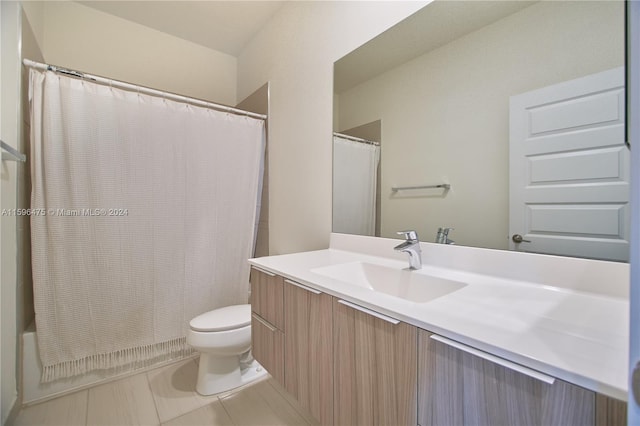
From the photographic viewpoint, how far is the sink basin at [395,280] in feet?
3.20

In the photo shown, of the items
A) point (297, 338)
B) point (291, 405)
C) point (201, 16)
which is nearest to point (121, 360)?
point (291, 405)

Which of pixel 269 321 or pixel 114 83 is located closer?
pixel 269 321

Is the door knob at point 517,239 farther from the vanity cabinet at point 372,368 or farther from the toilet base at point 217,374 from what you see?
the toilet base at point 217,374

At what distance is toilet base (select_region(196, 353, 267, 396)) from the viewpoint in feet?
5.07

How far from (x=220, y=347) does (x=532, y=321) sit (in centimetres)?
143

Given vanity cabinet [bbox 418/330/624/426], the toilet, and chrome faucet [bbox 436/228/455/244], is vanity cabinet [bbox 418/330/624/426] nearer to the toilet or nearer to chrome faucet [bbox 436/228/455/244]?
chrome faucet [bbox 436/228/455/244]

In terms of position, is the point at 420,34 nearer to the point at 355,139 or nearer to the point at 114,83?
the point at 355,139

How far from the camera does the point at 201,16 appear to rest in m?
2.06

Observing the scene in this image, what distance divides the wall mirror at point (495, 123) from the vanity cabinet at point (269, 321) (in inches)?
22.1

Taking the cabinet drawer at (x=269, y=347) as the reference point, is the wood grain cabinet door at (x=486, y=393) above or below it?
above

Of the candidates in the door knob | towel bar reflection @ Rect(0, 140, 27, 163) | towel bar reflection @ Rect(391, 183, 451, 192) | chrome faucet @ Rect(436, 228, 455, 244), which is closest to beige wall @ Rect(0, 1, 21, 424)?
towel bar reflection @ Rect(0, 140, 27, 163)

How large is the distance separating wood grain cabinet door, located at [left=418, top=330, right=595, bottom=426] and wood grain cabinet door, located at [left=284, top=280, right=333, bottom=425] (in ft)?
1.06

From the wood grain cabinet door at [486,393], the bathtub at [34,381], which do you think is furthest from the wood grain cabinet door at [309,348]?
the bathtub at [34,381]

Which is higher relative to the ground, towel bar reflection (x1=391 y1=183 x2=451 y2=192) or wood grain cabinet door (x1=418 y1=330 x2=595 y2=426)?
towel bar reflection (x1=391 y1=183 x2=451 y2=192)
